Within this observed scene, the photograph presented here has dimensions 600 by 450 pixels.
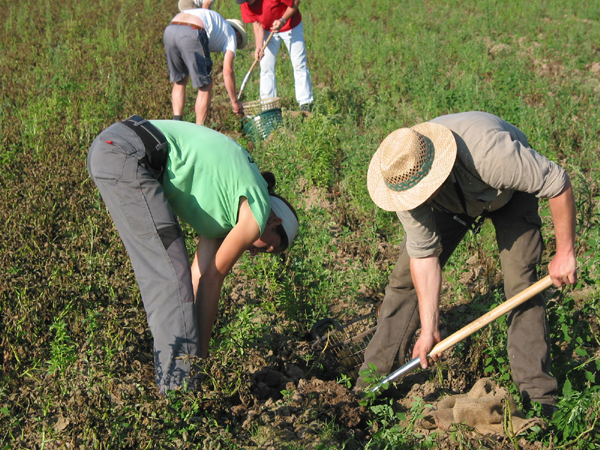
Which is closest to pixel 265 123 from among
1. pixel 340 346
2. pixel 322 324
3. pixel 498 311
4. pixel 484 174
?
pixel 322 324

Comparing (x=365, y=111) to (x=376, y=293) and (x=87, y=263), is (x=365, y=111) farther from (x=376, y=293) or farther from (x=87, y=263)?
(x=87, y=263)

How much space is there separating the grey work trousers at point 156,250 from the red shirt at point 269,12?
4411 millimetres

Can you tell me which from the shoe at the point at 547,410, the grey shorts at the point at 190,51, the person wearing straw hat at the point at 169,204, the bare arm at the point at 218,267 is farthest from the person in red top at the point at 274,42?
the shoe at the point at 547,410

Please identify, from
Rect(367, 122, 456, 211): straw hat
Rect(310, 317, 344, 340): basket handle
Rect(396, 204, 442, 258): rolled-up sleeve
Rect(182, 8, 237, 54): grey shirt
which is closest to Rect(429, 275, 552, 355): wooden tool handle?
Rect(396, 204, 442, 258): rolled-up sleeve

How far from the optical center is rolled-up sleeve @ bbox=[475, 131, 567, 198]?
2381 mm

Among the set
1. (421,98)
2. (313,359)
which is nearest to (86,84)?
(421,98)

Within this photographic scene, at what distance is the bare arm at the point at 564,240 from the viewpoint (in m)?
2.46

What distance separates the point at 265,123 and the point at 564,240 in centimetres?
392

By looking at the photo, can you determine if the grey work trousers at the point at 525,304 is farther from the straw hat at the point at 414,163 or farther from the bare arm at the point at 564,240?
the straw hat at the point at 414,163

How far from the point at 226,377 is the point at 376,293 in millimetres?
1813

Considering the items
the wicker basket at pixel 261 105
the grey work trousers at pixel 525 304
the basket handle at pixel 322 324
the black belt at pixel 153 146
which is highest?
the black belt at pixel 153 146

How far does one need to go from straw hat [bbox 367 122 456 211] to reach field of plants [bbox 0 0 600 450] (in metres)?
1.03

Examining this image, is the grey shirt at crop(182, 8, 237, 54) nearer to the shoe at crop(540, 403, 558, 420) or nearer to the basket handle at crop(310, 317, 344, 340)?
the basket handle at crop(310, 317, 344, 340)

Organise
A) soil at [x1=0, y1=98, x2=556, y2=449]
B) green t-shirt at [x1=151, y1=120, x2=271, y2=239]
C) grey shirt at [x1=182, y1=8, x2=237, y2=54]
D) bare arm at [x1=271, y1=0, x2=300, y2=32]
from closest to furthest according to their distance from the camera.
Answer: soil at [x1=0, y1=98, x2=556, y2=449] < green t-shirt at [x1=151, y1=120, x2=271, y2=239] < grey shirt at [x1=182, y1=8, x2=237, y2=54] < bare arm at [x1=271, y1=0, x2=300, y2=32]
